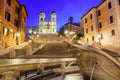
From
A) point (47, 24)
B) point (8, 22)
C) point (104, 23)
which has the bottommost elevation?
point (8, 22)

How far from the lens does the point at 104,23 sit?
112ft

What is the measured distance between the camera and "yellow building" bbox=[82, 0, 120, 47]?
94.0 feet

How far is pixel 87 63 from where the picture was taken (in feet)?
19.6

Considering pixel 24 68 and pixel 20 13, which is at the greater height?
pixel 20 13

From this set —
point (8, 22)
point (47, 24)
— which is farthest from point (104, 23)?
point (47, 24)

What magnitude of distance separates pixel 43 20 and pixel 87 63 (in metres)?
86.8

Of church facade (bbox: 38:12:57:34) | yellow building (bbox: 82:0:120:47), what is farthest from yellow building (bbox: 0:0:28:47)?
church facade (bbox: 38:12:57:34)

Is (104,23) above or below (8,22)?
above

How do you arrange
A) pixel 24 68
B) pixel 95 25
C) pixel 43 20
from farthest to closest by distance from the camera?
pixel 43 20, pixel 95 25, pixel 24 68

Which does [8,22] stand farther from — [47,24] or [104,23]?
[47,24]

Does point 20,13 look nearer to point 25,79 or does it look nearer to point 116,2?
point 116,2

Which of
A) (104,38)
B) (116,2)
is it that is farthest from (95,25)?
(116,2)

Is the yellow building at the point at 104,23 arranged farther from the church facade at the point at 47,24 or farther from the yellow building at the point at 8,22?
the church facade at the point at 47,24

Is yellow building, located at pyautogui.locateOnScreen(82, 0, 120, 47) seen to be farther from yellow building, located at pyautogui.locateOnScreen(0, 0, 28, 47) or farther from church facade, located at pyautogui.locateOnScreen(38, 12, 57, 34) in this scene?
church facade, located at pyautogui.locateOnScreen(38, 12, 57, 34)
